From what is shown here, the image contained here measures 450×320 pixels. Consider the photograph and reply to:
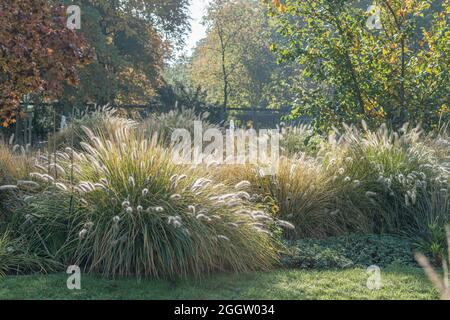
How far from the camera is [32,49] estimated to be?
8242 millimetres

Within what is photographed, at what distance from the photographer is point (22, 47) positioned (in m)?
8.02

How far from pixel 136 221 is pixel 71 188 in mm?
837

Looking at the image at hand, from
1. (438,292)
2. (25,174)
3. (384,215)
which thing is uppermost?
(25,174)

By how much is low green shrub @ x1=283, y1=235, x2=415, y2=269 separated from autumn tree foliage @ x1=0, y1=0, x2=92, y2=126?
410cm

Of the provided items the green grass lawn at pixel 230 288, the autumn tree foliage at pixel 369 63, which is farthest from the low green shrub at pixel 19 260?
the autumn tree foliage at pixel 369 63

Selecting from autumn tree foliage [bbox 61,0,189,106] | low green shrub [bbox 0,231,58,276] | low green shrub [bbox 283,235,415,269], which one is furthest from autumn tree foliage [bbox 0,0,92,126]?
autumn tree foliage [bbox 61,0,189,106]

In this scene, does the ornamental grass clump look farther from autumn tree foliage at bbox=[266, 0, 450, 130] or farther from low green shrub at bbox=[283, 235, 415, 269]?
autumn tree foliage at bbox=[266, 0, 450, 130]

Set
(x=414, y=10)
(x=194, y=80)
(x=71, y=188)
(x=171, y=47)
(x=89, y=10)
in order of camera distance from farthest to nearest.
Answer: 1. (x=194, y=80)
2. (x=171, y=47)
3. (x=89, y=10)
4. (x=414, y=10)
5. (x=71, y=188)

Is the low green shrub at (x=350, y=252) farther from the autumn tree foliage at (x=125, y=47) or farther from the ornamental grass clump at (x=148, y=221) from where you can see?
the autumn tree foliage at (x=125, y=47)

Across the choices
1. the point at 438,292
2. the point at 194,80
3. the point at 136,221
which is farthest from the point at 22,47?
the point at 194,80
